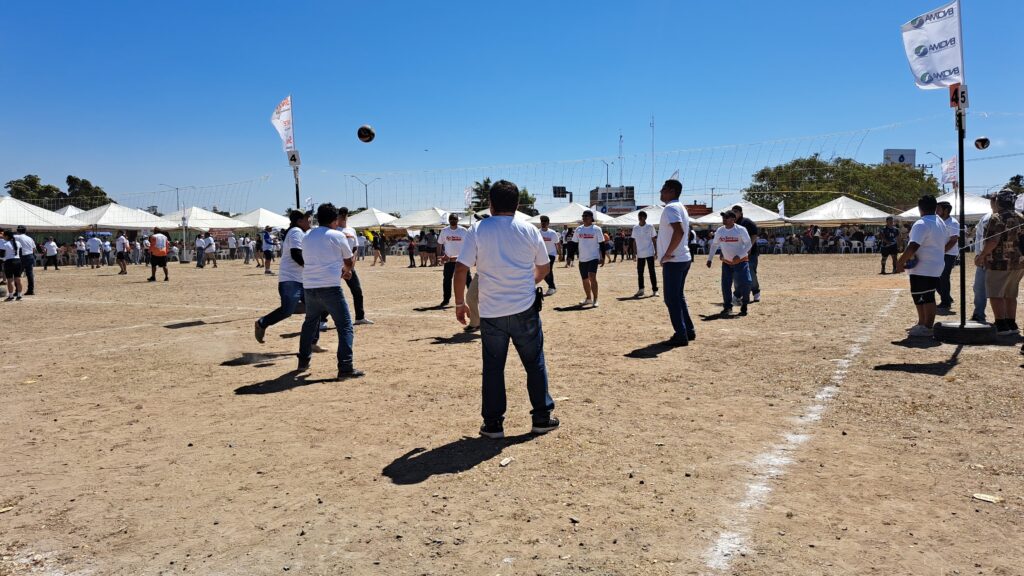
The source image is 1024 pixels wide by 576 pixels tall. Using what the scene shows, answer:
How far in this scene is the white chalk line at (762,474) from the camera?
10.3 feet

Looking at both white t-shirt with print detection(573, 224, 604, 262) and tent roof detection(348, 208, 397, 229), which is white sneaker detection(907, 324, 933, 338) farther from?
tent roof detection(348, 208, 397, 229)

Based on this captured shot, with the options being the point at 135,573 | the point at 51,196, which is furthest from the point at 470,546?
the point at 51,196

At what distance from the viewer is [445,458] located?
452 centimetres

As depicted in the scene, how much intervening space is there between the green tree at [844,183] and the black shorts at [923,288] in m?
56.8

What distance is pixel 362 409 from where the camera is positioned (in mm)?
5785

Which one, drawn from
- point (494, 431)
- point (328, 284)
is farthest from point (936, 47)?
point (328, 284)

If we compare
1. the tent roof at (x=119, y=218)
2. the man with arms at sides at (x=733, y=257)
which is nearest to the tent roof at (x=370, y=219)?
the tent roof at (x=119, y=218)

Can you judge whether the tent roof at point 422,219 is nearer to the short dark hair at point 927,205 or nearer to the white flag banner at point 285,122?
the white flag banner at point 285,122

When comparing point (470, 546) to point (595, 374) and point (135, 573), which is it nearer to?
point (135, 573)

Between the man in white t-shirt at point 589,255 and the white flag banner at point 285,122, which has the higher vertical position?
the white flag banner at point 285,122

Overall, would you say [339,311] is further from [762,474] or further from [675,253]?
[762,474]

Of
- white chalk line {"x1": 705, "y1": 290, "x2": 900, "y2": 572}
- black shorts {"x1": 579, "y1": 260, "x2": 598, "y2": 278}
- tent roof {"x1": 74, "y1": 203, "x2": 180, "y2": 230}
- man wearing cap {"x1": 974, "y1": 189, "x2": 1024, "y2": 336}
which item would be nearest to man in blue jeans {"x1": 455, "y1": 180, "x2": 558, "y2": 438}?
white chalk line {"x1": 705, "y1": 290, "x2": 900, "y2": 572}

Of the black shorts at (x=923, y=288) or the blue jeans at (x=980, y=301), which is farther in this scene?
the blue jeans at (x=980, y=301)

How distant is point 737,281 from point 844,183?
6116cm
